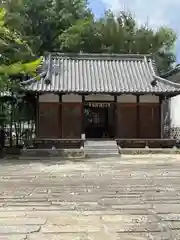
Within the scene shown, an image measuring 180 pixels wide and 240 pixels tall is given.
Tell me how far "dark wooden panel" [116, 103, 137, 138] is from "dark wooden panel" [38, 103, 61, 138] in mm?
3013

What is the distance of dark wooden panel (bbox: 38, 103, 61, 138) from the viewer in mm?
19609

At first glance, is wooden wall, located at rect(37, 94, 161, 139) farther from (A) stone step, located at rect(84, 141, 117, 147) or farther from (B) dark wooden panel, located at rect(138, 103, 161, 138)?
(A) stone step, located at rect(84, 141, 117, 147)

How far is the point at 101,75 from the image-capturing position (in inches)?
831

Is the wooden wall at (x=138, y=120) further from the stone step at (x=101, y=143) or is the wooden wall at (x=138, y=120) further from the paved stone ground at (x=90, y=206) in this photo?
the paved stone ground at (x=90, y=206)

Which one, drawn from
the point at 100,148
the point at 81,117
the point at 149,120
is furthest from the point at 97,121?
the point at 100,148

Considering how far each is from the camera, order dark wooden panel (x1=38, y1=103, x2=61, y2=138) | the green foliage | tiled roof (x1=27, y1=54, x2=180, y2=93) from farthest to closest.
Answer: the green foliage, dark wooden panel (x1=38, y1=103, x2=61, y2=138), tiled roof (x1=27, y1=54, x2=180, y2=93)

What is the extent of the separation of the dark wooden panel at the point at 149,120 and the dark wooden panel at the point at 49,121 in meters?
4.17

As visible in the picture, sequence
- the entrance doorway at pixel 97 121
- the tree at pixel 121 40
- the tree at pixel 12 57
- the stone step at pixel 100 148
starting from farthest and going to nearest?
the tree at pixel 121 40, the entrance doorway at pixel 97 121, the stone step at pixel 100 148, the tree at pixel 12 57

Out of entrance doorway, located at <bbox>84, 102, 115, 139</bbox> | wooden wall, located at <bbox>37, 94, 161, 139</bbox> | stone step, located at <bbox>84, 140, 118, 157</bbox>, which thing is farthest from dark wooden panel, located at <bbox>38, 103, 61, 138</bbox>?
entrance doorway, located at <bbox>84, 102, 115, 139</bbox>

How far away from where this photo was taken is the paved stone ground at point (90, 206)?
4906 mm

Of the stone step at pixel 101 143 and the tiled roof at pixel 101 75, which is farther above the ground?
the tiled roof at pixel 101 75

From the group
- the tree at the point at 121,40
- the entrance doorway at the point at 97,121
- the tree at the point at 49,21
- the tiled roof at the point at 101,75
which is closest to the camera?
the tiled roof at the point at 101,75

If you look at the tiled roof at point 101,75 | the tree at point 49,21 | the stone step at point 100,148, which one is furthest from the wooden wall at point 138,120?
the tree at point 49,21

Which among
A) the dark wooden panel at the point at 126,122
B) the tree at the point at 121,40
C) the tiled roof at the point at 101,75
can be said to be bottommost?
the dark wooden panel at the point at 126,122
